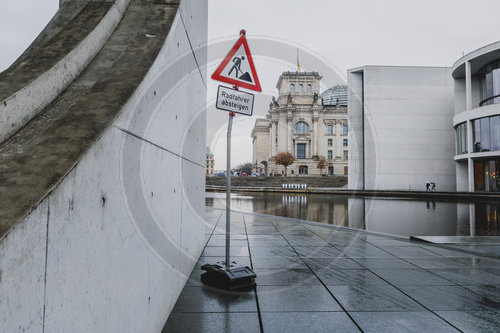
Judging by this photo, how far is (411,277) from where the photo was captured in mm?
4352

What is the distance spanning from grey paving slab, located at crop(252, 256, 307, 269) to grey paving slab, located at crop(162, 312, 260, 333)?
66.9 inches

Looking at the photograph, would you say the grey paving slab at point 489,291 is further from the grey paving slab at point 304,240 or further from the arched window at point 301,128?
the arched window at point 301,128

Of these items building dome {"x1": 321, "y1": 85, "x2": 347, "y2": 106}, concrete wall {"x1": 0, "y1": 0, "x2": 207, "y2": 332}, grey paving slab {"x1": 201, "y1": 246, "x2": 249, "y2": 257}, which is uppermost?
building dome {"x1": 321, "y1": 85, "x2": 347, "y2": 106}

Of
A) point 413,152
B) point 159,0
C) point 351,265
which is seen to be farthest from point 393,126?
point 159,0

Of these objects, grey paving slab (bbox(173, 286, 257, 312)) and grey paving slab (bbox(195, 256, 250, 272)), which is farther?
grey paving slab (bbox(195, 256, 250, 272))

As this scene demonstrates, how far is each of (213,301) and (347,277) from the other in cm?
191

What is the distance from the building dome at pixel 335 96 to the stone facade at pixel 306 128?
397 centimetres

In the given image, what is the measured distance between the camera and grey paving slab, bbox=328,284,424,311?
332 centimetres

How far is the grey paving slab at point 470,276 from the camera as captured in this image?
13.7 ft

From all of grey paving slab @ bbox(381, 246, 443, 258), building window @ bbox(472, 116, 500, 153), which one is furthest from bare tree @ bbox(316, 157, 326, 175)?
grey paving slab @ bbox(381, 246, 443, 258)

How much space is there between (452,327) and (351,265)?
2.01m

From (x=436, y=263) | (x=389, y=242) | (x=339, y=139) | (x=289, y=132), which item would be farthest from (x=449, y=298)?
(x=339, y=139)

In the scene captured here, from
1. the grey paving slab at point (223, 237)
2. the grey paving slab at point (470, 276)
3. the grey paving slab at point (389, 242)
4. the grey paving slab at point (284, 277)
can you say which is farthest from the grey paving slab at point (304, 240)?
the grey paving slab at point (470, 276)

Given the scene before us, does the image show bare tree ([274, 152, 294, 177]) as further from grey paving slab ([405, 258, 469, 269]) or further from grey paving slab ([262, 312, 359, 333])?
grey paving slab ([262, 312, 359, 333])
